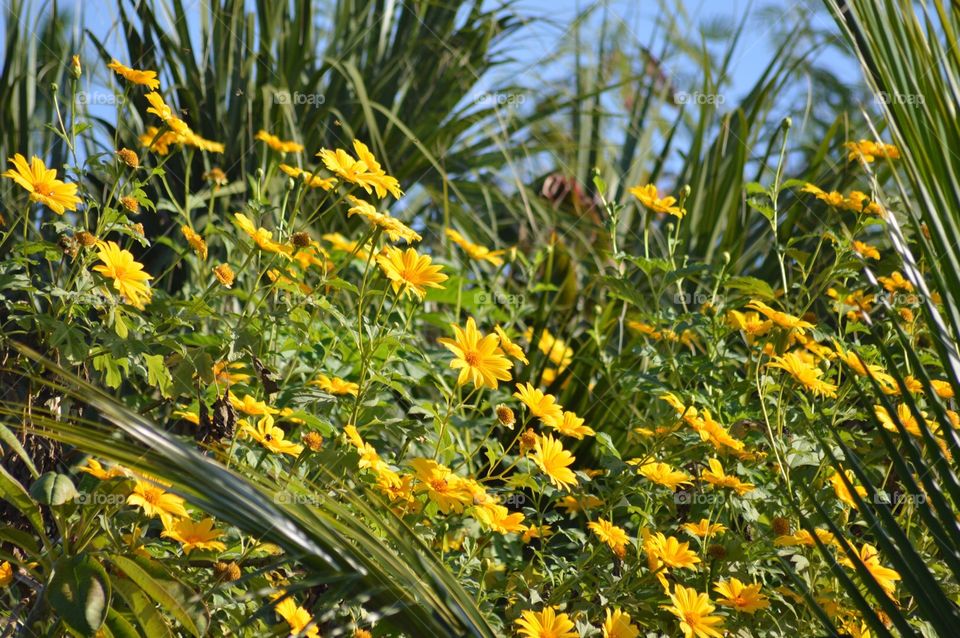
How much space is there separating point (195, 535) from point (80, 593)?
182mm

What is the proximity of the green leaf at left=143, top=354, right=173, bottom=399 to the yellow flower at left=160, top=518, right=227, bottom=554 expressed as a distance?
0.19 metres

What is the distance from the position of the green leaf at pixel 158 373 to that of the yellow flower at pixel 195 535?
19cm

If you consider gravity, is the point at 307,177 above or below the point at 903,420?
above

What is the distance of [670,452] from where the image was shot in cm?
164

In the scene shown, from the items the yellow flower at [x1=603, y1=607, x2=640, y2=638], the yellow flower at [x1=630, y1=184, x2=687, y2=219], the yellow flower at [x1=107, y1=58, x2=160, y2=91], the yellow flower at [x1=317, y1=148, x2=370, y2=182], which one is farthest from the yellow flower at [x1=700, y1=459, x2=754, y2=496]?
the yellow flower at [x1=107, y1=58, x2=160, y2=91]

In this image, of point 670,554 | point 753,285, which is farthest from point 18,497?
point 753,285

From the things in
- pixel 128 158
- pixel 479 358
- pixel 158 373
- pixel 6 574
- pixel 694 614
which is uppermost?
pixel 128 158

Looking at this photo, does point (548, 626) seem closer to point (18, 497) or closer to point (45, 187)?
point (18, 497)

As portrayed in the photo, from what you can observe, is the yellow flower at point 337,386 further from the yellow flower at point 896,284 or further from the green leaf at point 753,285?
the yellow flower at point 896,284

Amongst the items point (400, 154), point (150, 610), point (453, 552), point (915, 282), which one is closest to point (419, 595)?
point (150, 610)

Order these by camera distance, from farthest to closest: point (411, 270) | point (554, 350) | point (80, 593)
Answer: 1. point (554, 350)
2. point (411, 270)
3. point (80, 593)

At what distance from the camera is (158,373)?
53.3 inches

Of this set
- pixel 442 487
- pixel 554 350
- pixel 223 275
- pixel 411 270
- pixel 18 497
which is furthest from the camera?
pixel 554 350

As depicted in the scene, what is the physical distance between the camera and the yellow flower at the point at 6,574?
1235 millimetres
